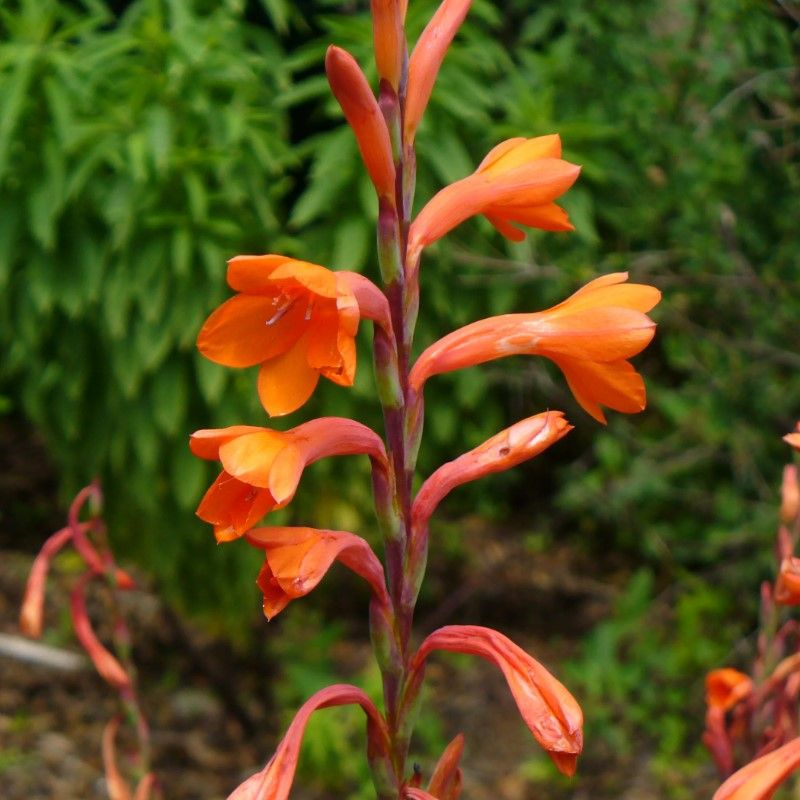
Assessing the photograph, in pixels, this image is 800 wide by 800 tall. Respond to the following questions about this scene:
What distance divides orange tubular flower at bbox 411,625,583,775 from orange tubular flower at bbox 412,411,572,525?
11cm

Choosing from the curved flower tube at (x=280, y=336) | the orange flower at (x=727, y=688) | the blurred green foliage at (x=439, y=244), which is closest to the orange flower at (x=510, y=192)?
the curved flower tube at (x=280, y=336)

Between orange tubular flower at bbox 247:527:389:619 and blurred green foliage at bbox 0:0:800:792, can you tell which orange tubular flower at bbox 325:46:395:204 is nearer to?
orange tubular flower at bbox 247:527:389:619

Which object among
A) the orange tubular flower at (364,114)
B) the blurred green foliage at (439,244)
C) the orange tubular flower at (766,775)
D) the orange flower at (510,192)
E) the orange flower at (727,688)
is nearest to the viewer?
the orange tubular flower at (766,775)

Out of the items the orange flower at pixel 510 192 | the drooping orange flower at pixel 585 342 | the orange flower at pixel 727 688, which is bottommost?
the orange flower at pixel 727 688

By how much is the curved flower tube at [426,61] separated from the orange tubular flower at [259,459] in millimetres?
263

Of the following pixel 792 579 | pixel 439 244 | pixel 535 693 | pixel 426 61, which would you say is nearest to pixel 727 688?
pixel 792 579

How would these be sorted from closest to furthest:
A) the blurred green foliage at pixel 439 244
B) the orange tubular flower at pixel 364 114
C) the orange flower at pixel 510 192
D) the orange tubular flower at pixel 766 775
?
the orange tubular flower at pixel 766 775, the orange tubular flower at pixel 364 114, the orange flower at pixel 510 192, the blurred green foliage at pixel 439 244

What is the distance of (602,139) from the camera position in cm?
A: 400

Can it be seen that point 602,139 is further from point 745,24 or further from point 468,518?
point 468,518

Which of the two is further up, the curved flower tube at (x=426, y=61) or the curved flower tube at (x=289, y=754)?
the curved flower tube at (x=426, y=61)

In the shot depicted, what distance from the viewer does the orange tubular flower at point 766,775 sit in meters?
0.81

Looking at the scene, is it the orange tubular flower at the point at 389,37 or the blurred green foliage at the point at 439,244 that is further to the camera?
the blurred green foliage at the point at 439,244

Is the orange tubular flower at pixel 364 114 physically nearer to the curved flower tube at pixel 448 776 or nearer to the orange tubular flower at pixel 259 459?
the orange tubular flower at pixel 259 459

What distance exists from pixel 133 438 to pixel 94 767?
3.62 feet
